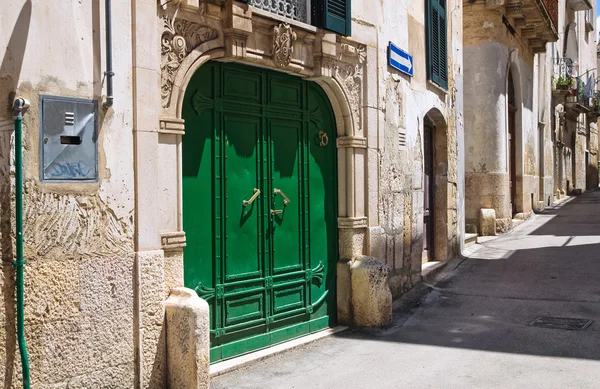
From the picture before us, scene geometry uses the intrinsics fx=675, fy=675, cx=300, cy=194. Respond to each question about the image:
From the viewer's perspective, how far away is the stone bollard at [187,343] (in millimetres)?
4863

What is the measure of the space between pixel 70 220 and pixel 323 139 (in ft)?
10.9

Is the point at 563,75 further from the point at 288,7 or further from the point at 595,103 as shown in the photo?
the point at 288,7

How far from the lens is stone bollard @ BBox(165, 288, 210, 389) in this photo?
486cm

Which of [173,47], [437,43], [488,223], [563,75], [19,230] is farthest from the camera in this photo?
[563,75]

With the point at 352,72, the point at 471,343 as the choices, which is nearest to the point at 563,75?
the point at 352,72

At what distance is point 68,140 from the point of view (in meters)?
4.39

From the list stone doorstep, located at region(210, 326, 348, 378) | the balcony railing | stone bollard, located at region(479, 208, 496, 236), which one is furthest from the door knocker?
the balcony railing

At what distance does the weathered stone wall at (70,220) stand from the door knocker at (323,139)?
2.69 metres

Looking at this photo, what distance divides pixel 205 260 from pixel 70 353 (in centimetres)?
156

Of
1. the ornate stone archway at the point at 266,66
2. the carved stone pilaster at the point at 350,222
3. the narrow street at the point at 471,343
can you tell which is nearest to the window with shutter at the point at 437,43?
the ornate stone archway at the point at 266,66

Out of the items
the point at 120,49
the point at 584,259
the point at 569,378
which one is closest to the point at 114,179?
the point at 120,49

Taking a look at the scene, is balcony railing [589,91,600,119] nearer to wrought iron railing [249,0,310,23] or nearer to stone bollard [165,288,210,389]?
wrought iron railing [249,0,310,23]

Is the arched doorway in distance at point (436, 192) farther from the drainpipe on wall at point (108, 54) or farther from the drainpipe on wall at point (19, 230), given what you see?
the drainpipe on wall at point (19, 230)

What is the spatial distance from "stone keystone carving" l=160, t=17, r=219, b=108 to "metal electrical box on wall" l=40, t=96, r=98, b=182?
2.39ft
